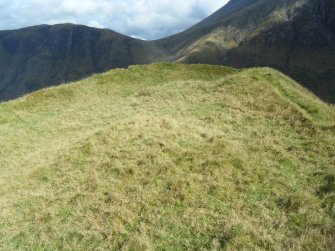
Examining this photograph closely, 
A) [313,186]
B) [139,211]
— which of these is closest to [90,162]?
[139,211]

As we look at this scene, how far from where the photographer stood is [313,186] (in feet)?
67.9

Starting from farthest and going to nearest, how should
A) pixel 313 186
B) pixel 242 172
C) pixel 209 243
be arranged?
pixel 242 172 → pixel 313 186 → pixel 209 243

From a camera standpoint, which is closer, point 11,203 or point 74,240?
point 74,240

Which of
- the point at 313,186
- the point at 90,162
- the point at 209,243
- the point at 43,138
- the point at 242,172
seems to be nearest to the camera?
the point at 209,243

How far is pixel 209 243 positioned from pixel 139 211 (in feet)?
13.8

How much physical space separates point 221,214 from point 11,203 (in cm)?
1149

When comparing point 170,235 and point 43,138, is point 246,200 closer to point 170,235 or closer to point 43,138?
point 170,235

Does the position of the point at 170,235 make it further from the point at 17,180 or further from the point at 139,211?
the point at 17,180

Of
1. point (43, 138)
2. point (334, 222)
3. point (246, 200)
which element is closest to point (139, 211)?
point (246, 200)

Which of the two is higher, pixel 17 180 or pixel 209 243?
pixel 17 180

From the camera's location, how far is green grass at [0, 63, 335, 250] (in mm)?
17422

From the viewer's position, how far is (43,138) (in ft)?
115

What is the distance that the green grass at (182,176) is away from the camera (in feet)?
57.2

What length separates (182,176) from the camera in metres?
22.0
